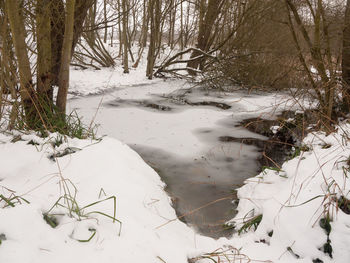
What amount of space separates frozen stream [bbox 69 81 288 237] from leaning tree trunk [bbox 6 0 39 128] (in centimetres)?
78

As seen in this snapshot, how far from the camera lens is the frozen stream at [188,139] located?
272 cm

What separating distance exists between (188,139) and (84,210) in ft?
9.62

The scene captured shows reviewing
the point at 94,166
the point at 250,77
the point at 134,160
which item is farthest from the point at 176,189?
the point at 250,77

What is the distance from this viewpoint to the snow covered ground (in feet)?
4.38

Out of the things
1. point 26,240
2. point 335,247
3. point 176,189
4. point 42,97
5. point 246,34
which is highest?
point 246,34

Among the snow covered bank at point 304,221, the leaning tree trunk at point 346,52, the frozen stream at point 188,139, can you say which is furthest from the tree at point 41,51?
the leaning tree trunk at point 346,52

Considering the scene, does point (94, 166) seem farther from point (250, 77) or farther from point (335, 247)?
point (250, 77)

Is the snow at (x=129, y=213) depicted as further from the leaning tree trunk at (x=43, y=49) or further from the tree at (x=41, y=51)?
the leaning tree trunk at (x=43, y=49)

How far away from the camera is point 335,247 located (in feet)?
5.35

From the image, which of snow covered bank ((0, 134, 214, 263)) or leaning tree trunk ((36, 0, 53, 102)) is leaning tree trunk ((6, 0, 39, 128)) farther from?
snow covered bank ((0, 134, 214, 263))

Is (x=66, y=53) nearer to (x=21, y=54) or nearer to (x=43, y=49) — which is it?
(x=43, y=49)

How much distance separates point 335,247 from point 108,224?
4.55 ft

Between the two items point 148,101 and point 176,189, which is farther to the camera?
point 148,101

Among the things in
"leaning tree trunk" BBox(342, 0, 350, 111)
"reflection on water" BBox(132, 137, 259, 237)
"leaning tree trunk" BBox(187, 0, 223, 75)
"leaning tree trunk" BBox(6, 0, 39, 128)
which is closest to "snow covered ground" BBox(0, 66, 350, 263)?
"reflection on water" BBox(132, 137, 259, 237)
